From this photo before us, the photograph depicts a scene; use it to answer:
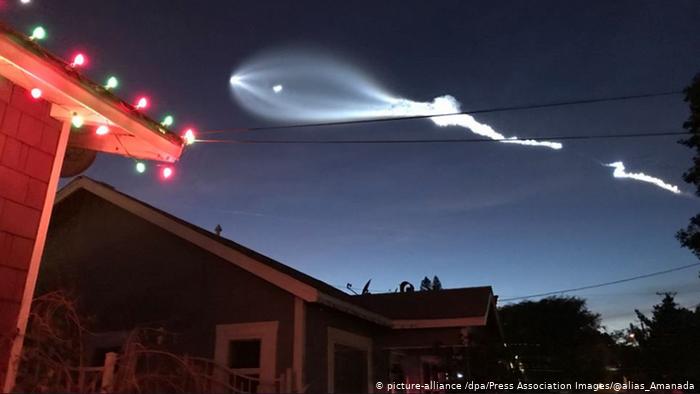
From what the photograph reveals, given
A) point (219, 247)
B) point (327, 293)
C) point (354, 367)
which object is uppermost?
point (219, 247)

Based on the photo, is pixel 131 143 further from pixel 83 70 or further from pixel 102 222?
pixel 102 222

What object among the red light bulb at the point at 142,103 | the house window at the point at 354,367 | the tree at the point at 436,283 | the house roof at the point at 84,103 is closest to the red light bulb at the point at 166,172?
the house roof at the point at 84,103

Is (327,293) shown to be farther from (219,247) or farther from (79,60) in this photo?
(79,60)

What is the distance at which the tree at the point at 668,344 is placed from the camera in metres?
28.8

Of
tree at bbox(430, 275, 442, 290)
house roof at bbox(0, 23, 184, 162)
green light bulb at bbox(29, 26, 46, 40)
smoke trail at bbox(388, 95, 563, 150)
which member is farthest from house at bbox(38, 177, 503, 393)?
tree at bbox(430, 275, 442, 290)

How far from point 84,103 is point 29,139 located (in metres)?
0.54

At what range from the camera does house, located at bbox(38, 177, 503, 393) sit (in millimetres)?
8883

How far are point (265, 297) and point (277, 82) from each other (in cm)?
344

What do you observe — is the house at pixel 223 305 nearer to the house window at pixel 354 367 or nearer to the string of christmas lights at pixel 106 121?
the house window at pixel 354 367

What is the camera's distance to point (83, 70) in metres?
4.78

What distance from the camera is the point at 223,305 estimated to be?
9.30 meters

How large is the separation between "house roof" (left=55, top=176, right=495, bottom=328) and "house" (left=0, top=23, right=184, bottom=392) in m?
4.22

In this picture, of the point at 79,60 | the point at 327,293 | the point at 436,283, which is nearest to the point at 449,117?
the point at 327,293

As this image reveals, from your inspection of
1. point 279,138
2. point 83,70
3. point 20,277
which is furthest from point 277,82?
point 20,277
